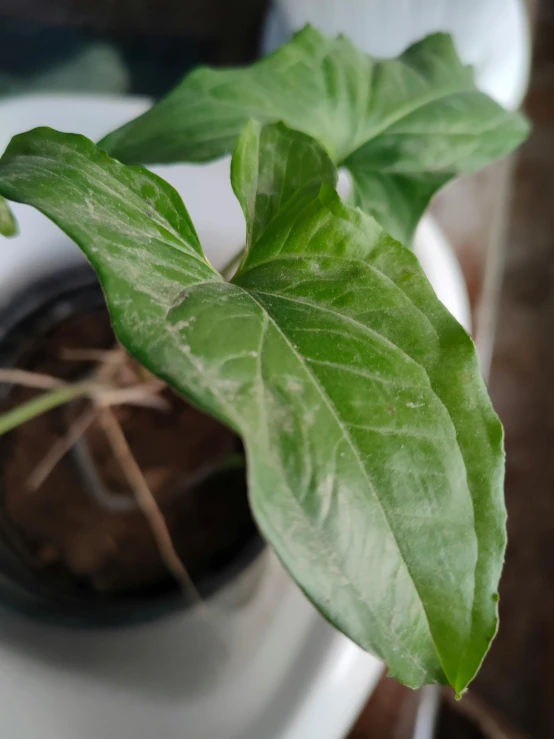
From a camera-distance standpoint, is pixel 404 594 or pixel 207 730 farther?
pixel 207 730

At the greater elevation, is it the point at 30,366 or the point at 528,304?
the point at 30,366

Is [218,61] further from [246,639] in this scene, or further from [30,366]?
[246,639]

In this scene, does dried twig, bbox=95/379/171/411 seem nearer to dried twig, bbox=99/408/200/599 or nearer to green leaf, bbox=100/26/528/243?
dried twig, bbox=99/408/200/599

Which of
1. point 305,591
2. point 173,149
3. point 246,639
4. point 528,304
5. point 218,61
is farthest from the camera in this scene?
point 528,304

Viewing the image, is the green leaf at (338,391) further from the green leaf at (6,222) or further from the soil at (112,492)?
the soil at (112,492)

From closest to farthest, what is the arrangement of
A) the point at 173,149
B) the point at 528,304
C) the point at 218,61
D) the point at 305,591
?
the point at 305,591, the point at 173,149, the point at 218,61, the point at 528,304

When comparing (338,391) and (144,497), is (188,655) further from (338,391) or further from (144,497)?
(338,391)

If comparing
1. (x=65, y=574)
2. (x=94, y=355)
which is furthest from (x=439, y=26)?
(x=65, y=574)

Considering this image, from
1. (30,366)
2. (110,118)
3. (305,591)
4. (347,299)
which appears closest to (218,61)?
(110,118)

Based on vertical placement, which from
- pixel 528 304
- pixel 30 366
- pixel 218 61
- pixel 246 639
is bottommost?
pixel 528 304
